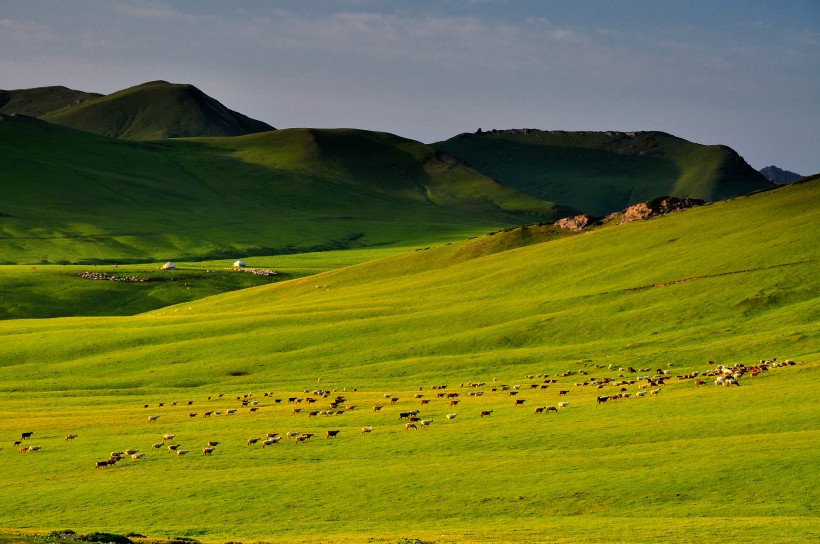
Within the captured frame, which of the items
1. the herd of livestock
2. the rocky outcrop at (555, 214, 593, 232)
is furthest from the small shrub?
the rocky outcrop at (555, 214, 593, 232)

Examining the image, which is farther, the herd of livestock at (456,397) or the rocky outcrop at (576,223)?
the rocky outcrop at (576,223)

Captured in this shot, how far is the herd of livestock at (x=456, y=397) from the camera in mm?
50344

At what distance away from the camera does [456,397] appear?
61594 millimetres

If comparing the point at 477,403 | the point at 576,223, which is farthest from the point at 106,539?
the point at 576,223

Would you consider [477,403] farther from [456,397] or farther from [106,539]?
[106,539]

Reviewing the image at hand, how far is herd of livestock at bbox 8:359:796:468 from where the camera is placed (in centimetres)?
5034

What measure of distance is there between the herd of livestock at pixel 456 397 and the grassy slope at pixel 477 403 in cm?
79

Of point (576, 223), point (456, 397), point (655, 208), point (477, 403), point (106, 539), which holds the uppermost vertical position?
point (655, 208)

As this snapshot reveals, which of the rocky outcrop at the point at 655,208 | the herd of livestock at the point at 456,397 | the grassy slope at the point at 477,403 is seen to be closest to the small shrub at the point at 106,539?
the grassy slope at the point at 477,403

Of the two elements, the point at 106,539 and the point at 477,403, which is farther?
the point at 477,403

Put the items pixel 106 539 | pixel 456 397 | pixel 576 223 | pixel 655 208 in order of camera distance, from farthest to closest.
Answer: pixel 576 223 < pixel 655 208 < pixel 456 397 < pixel 106 539

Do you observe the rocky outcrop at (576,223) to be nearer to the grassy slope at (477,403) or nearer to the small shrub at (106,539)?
the grassy slope at (477,403)

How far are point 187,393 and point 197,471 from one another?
96.3 feet

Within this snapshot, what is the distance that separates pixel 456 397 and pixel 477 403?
3.60 metres
